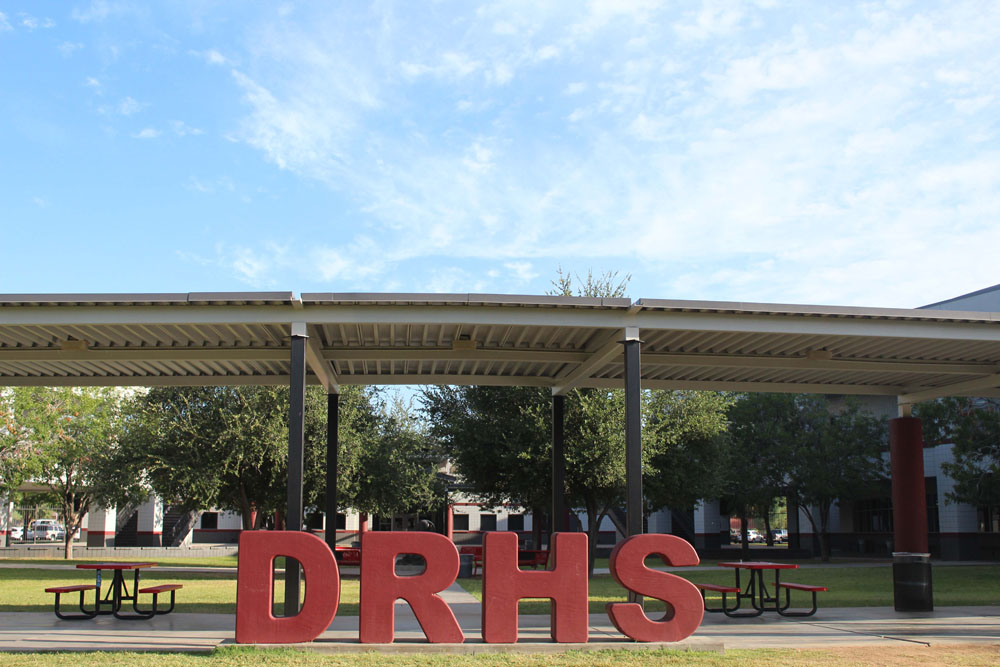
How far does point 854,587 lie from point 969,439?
27.1ft

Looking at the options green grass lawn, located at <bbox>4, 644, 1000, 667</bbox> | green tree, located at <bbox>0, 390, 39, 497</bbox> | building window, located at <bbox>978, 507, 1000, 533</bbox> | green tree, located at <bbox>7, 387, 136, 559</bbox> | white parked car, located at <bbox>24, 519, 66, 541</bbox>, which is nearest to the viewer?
green grass lawn, located at <bbox>4, 644, 1000, 667</bbox>

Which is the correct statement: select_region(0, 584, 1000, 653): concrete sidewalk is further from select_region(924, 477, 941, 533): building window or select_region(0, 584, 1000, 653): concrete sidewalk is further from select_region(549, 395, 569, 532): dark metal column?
select_region(924, 477, 941, 533): building window

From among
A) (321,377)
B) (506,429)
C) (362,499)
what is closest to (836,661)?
(321,377)

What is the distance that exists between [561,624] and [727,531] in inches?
1669

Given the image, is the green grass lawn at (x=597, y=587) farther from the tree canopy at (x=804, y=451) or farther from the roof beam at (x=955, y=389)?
the tree canopy at (x=804, y=451)

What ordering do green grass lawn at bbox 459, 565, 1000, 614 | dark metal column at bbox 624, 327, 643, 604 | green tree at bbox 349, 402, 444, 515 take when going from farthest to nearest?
green tree at bbox 349, 402, 444, 515 → green grass lawn at bbox 459, 565, 1000, 614 → dark metal column at bbox 624, 327, 643, 604

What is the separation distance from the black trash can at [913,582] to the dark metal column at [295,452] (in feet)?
33.4

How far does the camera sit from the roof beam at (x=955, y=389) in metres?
16.1

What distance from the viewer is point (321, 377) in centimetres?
1456

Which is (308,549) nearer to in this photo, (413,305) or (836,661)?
(413,305)

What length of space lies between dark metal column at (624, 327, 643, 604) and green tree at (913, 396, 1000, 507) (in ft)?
68.4

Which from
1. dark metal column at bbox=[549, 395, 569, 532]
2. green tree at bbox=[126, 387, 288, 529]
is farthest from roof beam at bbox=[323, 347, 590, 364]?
green tree at bbox=[126, 387, 288, 529]

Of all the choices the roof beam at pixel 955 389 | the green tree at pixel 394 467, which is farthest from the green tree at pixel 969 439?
the green tree at pixel 394 467

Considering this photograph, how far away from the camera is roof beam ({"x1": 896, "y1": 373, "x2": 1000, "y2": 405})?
52.8ft
